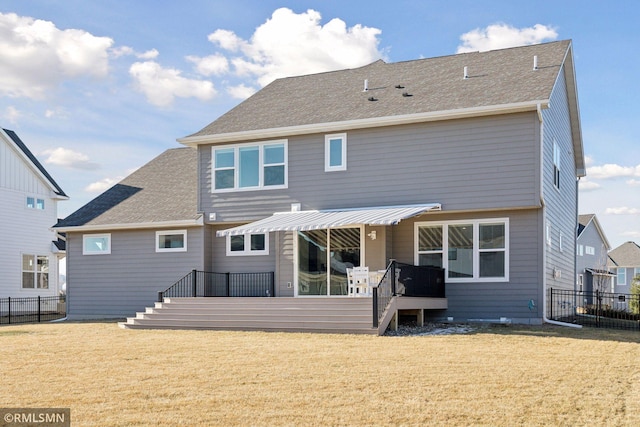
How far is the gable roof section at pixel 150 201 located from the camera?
24.2 meters

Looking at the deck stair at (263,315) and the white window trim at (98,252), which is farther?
the white window trim at (98,252)

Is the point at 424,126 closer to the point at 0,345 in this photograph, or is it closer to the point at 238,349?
the point at 238,349

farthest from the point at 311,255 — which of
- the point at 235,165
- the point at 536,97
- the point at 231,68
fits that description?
the point at 536,97

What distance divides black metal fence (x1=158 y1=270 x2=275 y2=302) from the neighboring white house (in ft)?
39.4

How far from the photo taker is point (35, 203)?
110ft

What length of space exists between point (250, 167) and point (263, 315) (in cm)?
617

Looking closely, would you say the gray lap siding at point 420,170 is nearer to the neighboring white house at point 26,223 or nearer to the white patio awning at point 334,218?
the white patio awning at point 334,218

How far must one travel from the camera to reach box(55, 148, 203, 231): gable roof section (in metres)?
24.2

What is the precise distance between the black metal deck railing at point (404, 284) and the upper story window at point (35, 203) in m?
21.2

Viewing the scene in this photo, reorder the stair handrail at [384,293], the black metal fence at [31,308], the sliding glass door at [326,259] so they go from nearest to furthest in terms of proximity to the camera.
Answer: the stair handrail at [384,293] → the sliding glass door at [326,259] → the black metal fence at [31,308]

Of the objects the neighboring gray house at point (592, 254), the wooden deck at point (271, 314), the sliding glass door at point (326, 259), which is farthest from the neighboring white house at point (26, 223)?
the neighboring gray house at point (592, 254)

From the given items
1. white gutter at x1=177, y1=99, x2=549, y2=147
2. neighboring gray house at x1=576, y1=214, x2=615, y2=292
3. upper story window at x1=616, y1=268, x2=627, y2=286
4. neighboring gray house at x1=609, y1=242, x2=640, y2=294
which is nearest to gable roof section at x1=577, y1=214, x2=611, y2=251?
neighboring gray house at x1=576, y1=214, x2=615, y2=292

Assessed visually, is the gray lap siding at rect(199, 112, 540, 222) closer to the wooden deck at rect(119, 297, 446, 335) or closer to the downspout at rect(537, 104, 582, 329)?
the downspout at rect(537, 104, 582, 329)

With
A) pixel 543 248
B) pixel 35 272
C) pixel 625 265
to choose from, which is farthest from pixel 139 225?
pixel 625 265
